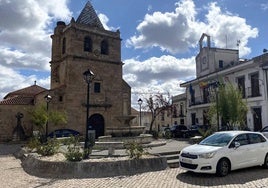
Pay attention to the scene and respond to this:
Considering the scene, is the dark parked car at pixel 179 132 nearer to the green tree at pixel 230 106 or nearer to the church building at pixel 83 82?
the church building at pixel 83 82

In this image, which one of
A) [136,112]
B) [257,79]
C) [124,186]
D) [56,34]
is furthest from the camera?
[136,112]

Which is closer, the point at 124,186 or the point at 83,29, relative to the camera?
the point at 124,186

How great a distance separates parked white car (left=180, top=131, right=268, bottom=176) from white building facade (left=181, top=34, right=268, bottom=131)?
8.42 m

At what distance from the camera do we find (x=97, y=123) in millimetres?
27359

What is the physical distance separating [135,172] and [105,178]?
3.79ft

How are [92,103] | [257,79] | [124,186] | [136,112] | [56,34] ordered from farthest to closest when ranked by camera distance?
1. [136,112]
2. [56,34]
3. [92,103]
4. [257,79]
5. [124,186]

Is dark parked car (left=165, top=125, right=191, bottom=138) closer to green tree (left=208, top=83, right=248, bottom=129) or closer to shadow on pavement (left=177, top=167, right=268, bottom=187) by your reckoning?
green tree (left=208, top=83, right=248, bottom=129)

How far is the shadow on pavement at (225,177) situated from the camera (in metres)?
7.69

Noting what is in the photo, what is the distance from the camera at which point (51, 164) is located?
9539mm

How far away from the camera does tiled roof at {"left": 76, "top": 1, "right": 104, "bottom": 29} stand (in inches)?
1139

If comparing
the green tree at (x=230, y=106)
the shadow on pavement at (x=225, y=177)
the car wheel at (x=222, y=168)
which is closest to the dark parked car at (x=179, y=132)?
the green tree at (x=230, y=106)

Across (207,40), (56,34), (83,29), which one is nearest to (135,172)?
(83,29)

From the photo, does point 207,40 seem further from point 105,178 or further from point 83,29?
point 105,178

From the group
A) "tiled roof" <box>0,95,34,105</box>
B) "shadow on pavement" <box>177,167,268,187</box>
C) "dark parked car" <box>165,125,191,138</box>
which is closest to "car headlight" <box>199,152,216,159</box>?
"shadow on pavement" <box>177,167,268,187</box>
